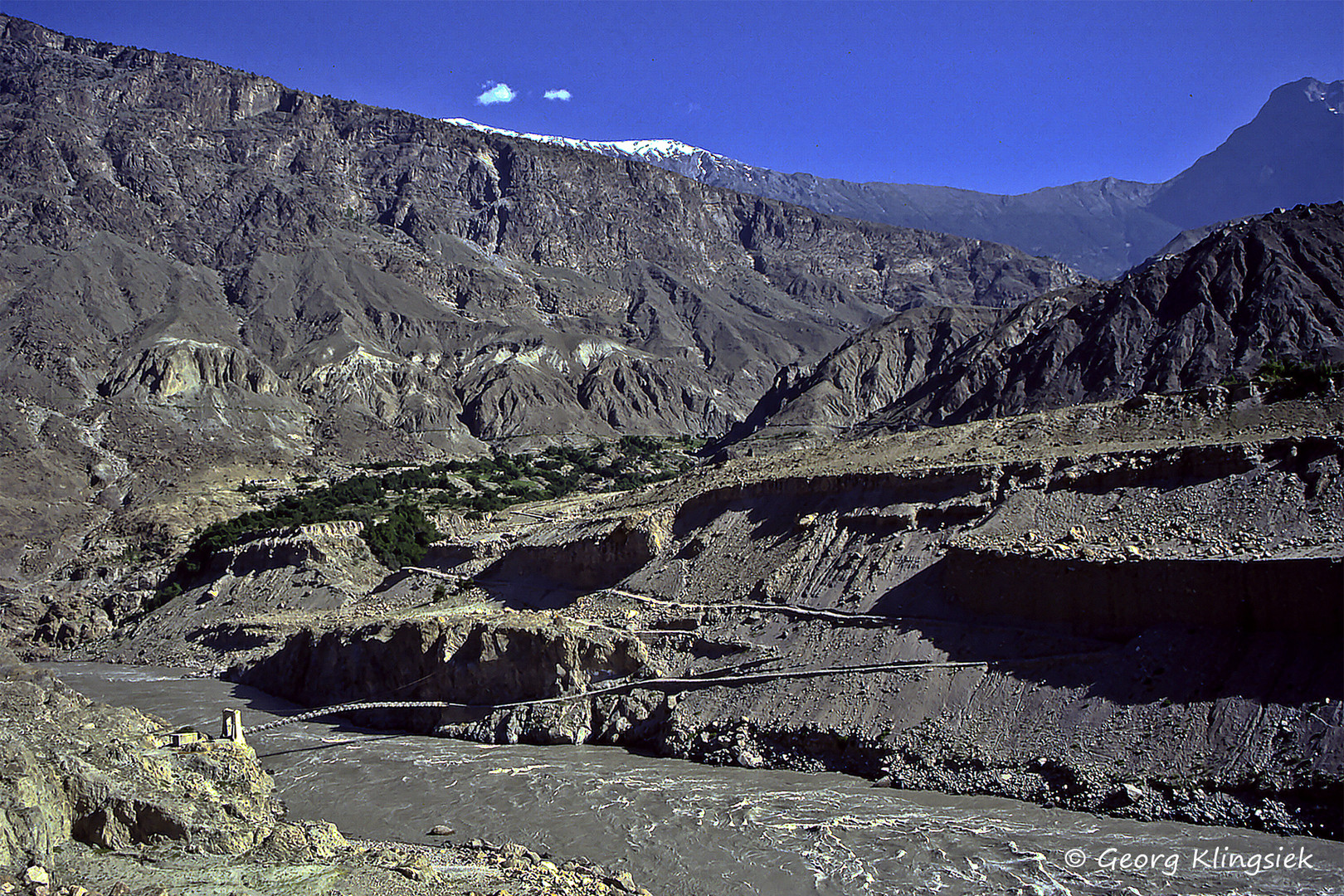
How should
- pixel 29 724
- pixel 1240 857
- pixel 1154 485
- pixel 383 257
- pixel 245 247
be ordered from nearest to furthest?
pixel 1240 857 → pixel 29 724 → pixel 1154 485 → pixel 245 247 → pixel 383 257

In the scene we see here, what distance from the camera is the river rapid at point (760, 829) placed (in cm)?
1447

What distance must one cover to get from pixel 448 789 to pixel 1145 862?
13095mm

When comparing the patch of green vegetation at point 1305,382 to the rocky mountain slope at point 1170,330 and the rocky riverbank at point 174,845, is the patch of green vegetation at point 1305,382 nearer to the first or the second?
the rocky riverbank at point 174,845

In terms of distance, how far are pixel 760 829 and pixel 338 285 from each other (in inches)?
4716

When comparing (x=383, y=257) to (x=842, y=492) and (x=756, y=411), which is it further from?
(x=842, y=492)

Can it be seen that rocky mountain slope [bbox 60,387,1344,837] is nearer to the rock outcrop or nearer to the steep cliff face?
the steep cliff face

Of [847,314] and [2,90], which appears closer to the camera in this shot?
[2,90]

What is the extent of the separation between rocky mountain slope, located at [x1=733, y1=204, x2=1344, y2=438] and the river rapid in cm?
3687

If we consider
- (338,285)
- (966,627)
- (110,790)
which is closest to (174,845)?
(110,790)

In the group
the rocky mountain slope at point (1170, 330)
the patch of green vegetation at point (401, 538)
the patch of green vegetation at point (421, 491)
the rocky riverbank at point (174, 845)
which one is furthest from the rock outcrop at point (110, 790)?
the rocky mountain slope at point (1170, 330)

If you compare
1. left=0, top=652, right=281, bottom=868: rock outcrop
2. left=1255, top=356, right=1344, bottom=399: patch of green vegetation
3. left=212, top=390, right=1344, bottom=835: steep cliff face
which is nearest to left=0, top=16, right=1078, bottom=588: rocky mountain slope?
left=212, top=390, right=1344, bottom=835: steep cliff face

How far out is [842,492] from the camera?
27.6 meters

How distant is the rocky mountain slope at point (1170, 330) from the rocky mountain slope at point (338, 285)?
1910 inches

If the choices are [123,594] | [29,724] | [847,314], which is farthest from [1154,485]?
[847,314]
